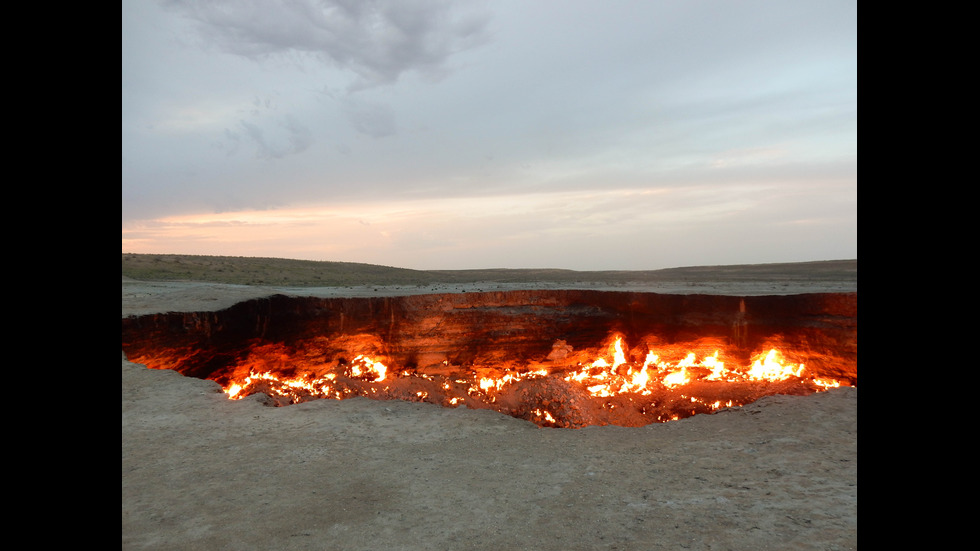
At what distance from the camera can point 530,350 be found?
1402 cm

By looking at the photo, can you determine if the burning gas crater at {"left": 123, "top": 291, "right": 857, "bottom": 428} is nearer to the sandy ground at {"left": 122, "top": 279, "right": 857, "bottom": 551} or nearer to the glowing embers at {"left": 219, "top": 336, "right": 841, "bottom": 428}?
the glowing embers at {"left": 219, "top": 336, "right": 841, "bottom": 428}

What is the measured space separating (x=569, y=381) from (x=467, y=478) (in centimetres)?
798

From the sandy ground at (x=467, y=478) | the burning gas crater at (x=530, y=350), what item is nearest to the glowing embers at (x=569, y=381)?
the burning gas crater at (x=530, y=350)

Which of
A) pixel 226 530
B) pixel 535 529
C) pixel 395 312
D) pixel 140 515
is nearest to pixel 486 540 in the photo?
pixel 535 529

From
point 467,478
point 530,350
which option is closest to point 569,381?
point 530,350

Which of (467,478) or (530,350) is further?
(530,350)

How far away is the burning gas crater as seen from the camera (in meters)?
11.0

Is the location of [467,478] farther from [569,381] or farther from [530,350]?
[530,350]

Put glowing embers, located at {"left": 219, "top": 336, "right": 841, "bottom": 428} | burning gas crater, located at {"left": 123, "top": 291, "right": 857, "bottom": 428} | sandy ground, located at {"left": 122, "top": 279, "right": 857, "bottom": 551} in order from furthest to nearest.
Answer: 1. burning gas crater, located at {"left": 123, "top": 291, "right": 857, "bottom": 428}
2. glowing embers, located at {"left": 219, "top": 336, "right": 841, "bottom": 428}
3. sandy ground, located at {"left": 122, "top": 279, "right": 857, "bottom": 551}

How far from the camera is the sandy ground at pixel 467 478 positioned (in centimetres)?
399

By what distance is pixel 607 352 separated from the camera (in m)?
13.7

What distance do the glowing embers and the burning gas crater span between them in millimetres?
33

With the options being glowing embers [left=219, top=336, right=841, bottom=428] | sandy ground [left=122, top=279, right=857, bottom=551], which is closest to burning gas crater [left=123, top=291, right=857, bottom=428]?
glowing embers [left=219, top=336, right=841, bottom=428]

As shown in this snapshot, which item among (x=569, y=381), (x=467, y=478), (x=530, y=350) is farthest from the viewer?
(x=530, y=350)
